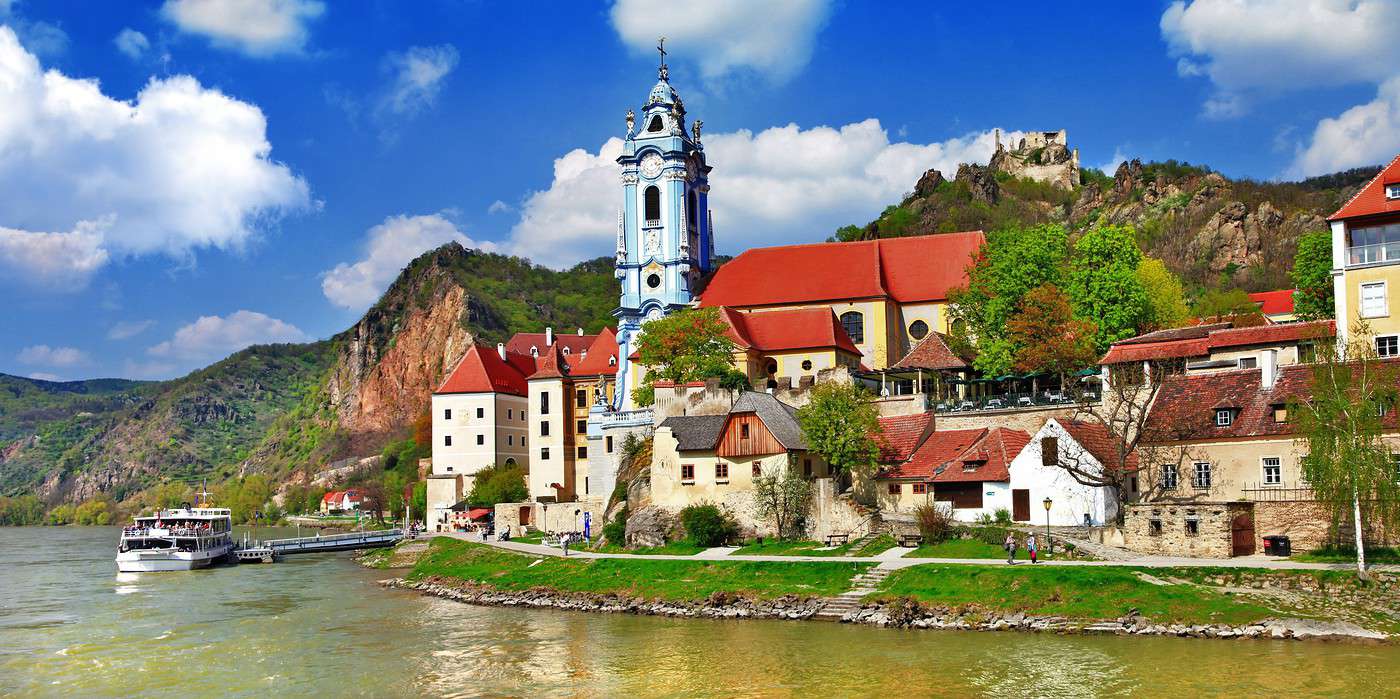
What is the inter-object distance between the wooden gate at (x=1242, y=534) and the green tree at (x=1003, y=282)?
17143 millimetres

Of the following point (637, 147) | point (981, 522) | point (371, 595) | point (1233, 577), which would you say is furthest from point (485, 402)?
point (1233, 577)

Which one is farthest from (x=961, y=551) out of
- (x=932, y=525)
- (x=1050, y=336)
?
(x=1050, y=336)

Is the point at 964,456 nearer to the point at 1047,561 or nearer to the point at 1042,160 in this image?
the point at 1047,561

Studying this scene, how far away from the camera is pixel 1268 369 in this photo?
43.7 metres

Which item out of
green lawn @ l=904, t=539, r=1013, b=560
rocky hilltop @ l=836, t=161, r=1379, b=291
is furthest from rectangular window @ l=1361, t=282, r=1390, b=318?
rocky hilltop @ l=836, t=161, r=1379, b=291

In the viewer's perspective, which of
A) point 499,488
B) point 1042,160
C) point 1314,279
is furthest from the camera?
point 1042,160

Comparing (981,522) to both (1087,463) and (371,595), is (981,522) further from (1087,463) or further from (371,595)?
(371,595)

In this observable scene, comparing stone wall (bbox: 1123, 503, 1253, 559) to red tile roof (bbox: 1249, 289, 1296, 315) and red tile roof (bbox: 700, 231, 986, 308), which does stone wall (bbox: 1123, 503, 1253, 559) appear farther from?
red tile roof (bbox: 1249, 289, 1296, 315)

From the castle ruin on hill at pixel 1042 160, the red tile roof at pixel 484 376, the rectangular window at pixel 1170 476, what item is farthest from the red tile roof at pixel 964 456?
the castle ruin on hill at pixel 1042 160

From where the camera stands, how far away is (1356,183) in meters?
114

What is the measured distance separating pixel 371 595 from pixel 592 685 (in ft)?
77.7

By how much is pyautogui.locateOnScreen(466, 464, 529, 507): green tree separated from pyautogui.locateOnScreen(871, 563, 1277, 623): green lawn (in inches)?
1476

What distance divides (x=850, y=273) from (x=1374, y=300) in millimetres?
28767

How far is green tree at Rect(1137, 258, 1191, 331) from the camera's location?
59531 mm
